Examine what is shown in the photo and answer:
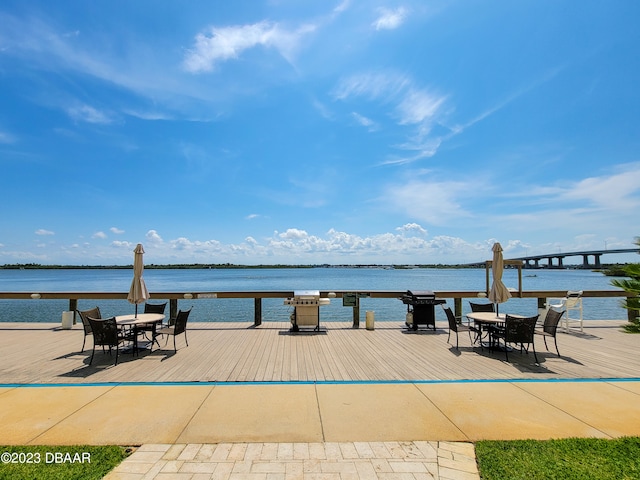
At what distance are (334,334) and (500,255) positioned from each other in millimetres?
4229

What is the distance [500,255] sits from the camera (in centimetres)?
693

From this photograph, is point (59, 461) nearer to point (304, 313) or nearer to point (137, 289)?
point (137, 289)

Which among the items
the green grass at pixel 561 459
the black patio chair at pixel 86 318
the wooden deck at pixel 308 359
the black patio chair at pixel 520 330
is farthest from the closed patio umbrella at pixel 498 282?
the black patio chair at pixel 86 318

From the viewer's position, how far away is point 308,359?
5.73 meters

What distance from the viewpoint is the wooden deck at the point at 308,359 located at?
4.82 meters

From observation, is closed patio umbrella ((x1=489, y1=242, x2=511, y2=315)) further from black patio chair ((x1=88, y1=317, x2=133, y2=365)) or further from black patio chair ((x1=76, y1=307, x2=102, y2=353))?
black patio chair ((x1=76, y1=307, x2=102, y2=353))

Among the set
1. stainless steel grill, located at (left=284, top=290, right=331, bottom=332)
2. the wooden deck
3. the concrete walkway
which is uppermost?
stainless steel grill, located at (left=284, top=290, right=331, bottom=332)

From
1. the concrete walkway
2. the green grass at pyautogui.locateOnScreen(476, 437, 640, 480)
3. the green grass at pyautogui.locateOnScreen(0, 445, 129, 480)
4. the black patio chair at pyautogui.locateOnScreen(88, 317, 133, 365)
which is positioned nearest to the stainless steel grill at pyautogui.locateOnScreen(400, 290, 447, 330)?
the concrete walkway

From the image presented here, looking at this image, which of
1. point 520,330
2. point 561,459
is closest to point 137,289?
point 561,459

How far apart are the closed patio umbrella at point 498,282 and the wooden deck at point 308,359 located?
3.71ft

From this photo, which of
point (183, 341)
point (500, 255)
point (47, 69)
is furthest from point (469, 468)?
point (47, 69)

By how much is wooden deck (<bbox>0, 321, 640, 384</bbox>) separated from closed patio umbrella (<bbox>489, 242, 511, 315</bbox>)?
1.13 meters

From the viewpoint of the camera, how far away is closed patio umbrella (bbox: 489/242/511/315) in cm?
674

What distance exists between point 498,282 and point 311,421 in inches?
211
